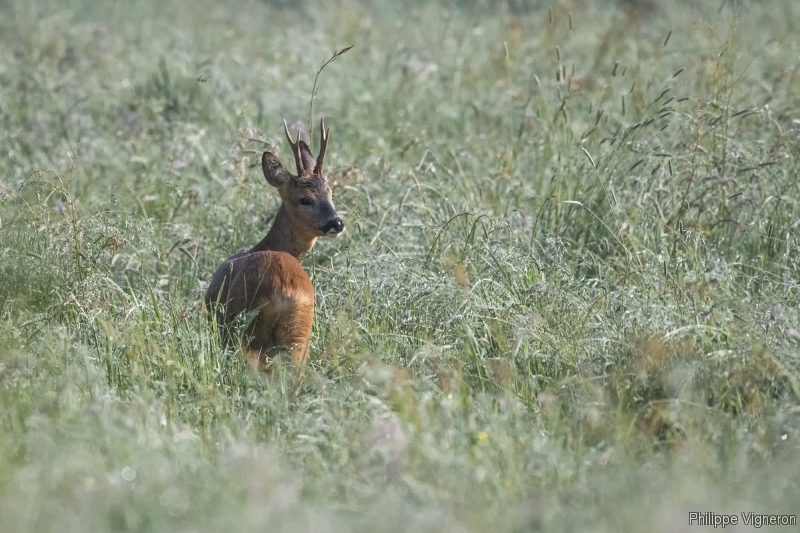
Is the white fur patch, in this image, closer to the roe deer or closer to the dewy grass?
the roe deer

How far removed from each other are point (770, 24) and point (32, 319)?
26.2ft

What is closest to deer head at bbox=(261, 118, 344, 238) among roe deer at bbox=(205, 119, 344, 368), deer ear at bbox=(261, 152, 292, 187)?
deer ear at bbox=(261, 152, 292, 187)

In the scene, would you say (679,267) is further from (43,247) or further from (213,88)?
(213,88)

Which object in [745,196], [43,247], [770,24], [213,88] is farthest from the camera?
[770,24]

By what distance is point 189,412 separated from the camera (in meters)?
4.16

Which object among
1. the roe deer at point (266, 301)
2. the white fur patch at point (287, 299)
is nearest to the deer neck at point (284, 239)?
the roe deer at point (266, 301)

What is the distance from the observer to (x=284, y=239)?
570cm

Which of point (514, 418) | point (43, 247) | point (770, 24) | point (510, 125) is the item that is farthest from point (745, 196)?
point (770, 24)

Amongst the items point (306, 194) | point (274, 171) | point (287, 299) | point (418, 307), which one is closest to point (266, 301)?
point (287, 299)

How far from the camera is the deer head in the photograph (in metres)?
5.60

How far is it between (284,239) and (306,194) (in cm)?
23

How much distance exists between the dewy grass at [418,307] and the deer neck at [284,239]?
0.18 m

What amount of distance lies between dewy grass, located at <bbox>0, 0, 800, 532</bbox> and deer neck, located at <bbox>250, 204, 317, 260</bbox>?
0.60 feet

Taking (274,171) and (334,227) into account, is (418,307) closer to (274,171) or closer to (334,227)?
(334,227)
